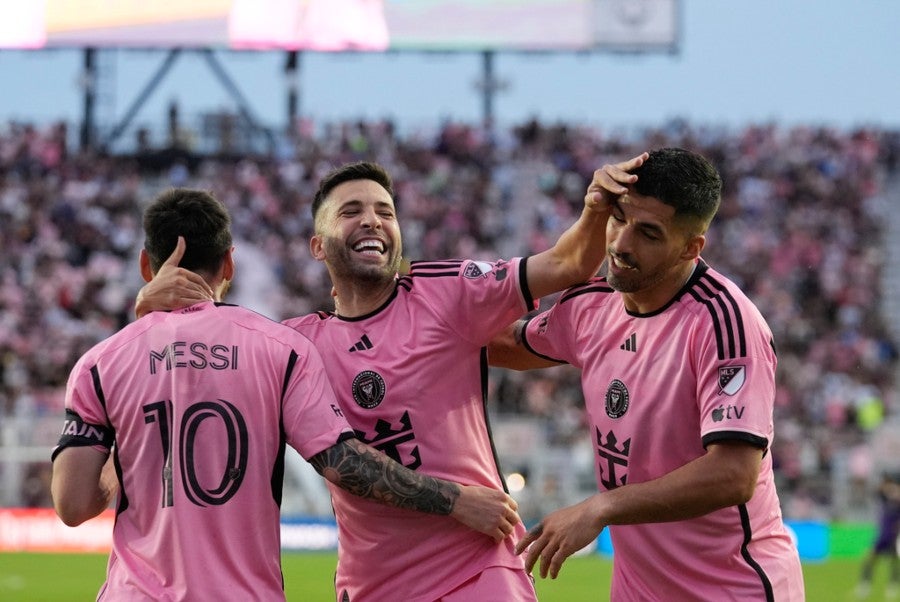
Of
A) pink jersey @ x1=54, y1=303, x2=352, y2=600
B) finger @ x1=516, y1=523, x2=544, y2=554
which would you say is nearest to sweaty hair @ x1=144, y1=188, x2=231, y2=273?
pink jersey @ x1=54, y1=303, x2=352, y2=600

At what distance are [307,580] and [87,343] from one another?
9.18 metres

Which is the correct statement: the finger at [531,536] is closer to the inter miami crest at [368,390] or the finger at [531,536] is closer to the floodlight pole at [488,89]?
the inter miami crest at [368,390]

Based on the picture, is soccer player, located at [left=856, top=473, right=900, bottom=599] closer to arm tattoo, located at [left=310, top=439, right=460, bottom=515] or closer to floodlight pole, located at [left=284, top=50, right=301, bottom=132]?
arm tattoo, located at [left=310, top=439, right=460, bottom=515]

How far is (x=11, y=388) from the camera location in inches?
870

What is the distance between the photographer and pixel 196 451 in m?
4.20

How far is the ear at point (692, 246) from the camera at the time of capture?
4531 mm

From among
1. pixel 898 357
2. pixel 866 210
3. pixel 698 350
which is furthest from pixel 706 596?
pixel 866 210

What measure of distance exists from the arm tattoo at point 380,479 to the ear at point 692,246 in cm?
117

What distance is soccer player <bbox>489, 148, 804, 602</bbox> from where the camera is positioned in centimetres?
420

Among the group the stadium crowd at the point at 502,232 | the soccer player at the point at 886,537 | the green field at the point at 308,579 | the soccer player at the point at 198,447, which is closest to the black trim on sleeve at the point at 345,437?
the soccer player at the point at 198,447

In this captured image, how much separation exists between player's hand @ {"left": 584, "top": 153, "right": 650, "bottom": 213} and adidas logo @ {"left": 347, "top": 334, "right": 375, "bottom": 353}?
1.01 m

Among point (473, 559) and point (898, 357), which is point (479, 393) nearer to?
point (473, 559)

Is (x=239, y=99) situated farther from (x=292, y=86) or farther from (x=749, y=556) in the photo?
(x=749, y=556)

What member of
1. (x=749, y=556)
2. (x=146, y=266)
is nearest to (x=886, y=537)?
(x=749, y=556)
